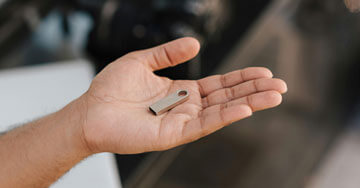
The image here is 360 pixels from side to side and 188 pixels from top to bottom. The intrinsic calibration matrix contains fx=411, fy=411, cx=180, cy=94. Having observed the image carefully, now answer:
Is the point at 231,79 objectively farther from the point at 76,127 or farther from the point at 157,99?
the point at 76,127

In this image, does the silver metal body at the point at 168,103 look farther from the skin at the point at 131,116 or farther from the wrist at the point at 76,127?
the wrist at the point at 76,127

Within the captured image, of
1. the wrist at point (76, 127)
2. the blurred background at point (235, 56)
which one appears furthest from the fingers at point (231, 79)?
the blurred background at point (235, 56)

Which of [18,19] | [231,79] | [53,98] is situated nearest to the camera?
[231,79]

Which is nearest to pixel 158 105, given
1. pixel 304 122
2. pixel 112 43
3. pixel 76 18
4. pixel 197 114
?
pixel 197 114

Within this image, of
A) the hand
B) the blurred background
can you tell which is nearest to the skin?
the hand

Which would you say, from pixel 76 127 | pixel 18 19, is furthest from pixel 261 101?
pixel 18 19

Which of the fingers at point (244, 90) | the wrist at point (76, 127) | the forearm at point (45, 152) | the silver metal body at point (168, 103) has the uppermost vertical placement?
the fingers at point (244, 90)

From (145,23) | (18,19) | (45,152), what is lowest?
(45,152)
